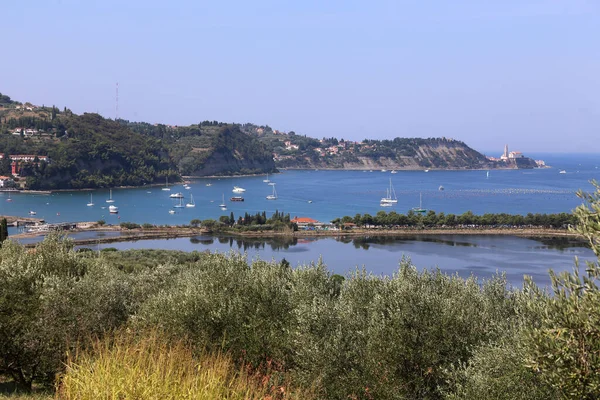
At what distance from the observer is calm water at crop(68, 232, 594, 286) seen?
127 feet

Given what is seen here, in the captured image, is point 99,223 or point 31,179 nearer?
point 99,223

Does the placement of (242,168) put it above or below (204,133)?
below

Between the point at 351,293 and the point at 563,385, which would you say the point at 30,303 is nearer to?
the point at 351,293

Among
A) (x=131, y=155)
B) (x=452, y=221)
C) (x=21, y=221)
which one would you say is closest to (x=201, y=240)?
(x=21, y=221)

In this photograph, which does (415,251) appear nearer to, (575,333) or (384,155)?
(575,333)

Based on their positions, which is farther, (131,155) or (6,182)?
(131,155)

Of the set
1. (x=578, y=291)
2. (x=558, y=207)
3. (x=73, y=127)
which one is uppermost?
(x=73, y=127)

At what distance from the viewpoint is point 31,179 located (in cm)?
8106

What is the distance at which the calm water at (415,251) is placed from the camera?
38.8 metres

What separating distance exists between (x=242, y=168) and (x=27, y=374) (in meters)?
124

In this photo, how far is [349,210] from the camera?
236 ft

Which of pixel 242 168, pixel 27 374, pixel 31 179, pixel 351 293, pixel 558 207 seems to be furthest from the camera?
pixel 242 168

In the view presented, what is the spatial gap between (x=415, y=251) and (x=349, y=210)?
2702 cm

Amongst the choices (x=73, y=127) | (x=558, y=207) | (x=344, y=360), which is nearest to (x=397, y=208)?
(x=558, y=207)
